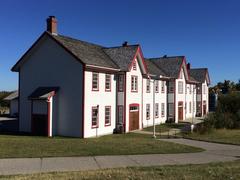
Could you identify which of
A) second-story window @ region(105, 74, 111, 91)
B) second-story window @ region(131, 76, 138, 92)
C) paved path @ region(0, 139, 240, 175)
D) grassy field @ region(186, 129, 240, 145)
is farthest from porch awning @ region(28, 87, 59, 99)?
paved path @ region(0, 139, 240, 175)

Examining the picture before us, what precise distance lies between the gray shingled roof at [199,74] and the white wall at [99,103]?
1223 inches

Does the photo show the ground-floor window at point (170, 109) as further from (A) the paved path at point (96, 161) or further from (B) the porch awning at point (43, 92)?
(A) the paved path at point (96, 161)

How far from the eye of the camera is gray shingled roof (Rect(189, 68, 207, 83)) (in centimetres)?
5628

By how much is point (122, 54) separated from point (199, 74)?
3035 centimetres

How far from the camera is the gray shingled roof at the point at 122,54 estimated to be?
96.9 ft

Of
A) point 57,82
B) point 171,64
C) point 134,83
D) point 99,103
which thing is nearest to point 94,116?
point 99,103

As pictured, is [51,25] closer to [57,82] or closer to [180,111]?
[57,82]

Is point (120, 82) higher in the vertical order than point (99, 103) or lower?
higher

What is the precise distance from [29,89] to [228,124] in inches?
759

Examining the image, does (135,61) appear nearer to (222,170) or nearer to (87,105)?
(87,105)

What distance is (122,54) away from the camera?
30891mm

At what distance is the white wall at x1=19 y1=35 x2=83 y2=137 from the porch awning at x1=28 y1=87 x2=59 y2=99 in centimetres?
44

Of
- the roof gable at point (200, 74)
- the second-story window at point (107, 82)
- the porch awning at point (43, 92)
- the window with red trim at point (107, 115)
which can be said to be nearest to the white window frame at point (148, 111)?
the window with red trim at point (107, 115)

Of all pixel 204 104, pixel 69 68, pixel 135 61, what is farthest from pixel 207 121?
pixel 204 104
